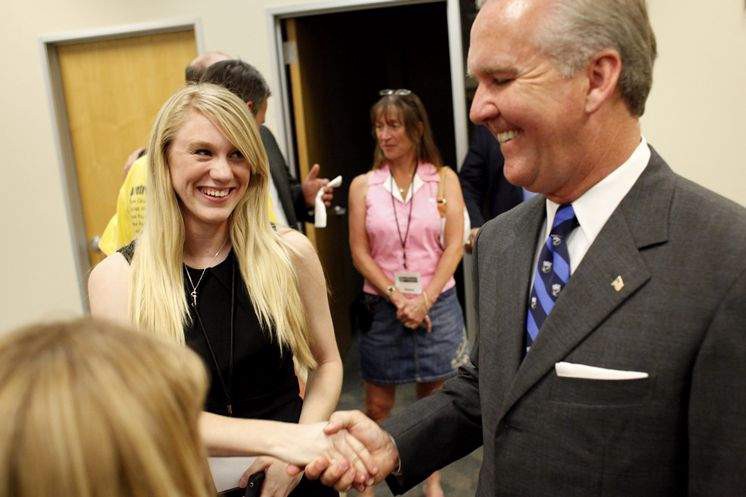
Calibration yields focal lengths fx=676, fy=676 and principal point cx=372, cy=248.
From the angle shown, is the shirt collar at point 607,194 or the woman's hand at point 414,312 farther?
the woman's hand at point 414,312

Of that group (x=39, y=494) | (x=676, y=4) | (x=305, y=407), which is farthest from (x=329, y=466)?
(x=676, y=4)

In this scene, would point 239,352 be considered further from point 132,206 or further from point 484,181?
point 484,181

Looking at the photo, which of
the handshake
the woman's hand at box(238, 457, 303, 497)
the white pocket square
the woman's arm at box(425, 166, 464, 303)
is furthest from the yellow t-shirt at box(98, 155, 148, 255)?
the white pocket square

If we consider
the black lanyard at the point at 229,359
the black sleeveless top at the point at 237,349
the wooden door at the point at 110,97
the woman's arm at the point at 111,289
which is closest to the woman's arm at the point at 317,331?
the black sleeveless top at the point at 237,349

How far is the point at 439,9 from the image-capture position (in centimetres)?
589

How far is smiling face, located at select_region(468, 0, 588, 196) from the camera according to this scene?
42.3 inches

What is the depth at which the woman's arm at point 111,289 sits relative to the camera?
1.64 meters

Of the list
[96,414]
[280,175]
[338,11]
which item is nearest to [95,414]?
[96,414]

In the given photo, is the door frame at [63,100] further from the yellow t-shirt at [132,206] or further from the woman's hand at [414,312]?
the woman's hand at [414,312]

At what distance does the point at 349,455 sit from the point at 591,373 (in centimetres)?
61

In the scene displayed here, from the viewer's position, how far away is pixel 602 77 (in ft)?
3.49

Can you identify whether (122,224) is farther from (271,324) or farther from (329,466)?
(329,466)

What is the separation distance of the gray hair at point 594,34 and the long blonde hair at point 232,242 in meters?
0.92

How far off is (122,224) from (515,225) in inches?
64.8
